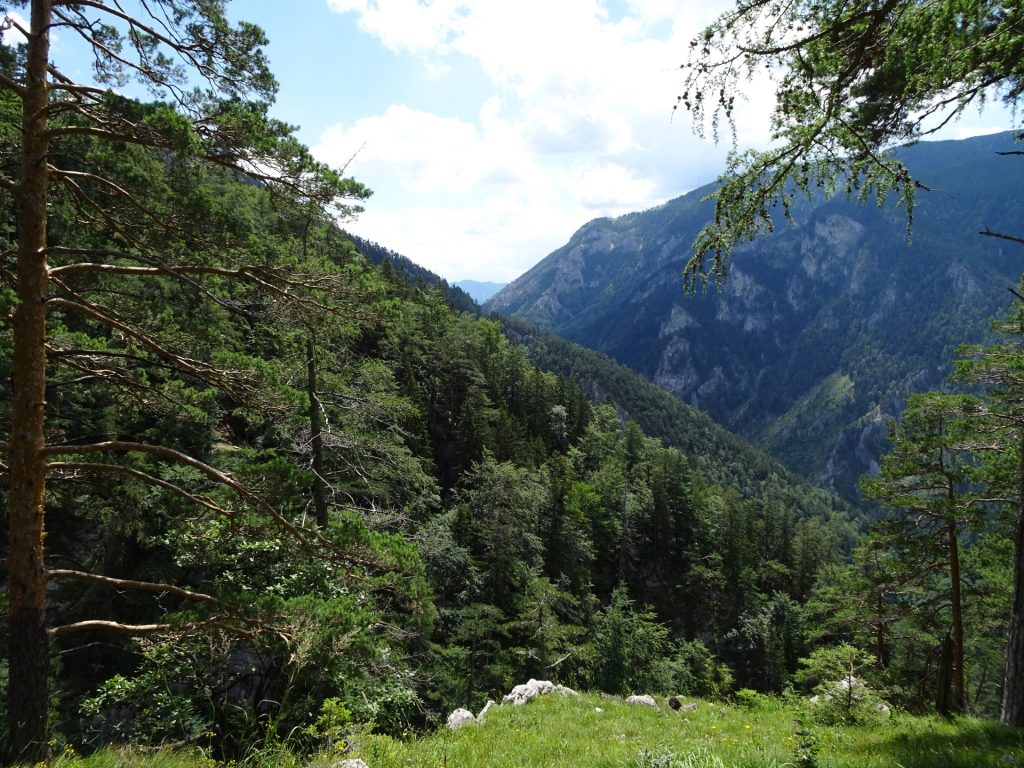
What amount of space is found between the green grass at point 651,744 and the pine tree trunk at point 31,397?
1084 mm

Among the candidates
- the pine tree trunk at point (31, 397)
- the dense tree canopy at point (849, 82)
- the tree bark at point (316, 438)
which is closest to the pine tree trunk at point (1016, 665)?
the dense tree canopy at point (849, 82)

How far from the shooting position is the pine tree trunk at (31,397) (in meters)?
4.32

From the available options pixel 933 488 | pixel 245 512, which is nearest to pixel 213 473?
pixel 245 512

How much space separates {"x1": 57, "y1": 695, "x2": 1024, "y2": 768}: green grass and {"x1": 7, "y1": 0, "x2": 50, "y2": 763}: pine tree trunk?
1.08 meters

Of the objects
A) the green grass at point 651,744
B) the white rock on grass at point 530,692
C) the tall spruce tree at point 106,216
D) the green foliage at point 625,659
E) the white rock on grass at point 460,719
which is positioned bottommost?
the green foliage at point 625,659

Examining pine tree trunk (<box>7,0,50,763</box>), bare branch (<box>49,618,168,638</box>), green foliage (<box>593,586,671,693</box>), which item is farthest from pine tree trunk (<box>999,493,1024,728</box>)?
green foliage (<box>593,586,671,693</box>)

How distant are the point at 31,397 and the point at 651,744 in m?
8.30

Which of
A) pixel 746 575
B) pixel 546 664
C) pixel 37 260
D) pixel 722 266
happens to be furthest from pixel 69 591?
pixel 746 575

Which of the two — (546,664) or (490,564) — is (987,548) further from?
(490,564)

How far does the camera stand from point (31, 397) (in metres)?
4.52

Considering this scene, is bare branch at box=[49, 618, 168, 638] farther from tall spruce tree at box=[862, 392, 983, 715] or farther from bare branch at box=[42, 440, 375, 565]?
tall spruce tree at box=[862, 392, 983, 715]

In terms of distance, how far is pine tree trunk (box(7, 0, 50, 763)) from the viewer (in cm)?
432

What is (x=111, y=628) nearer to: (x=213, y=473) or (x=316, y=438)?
(x=213, y=473)

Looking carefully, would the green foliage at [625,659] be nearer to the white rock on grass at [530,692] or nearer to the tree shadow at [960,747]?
the white rock on grass at [530,692]
